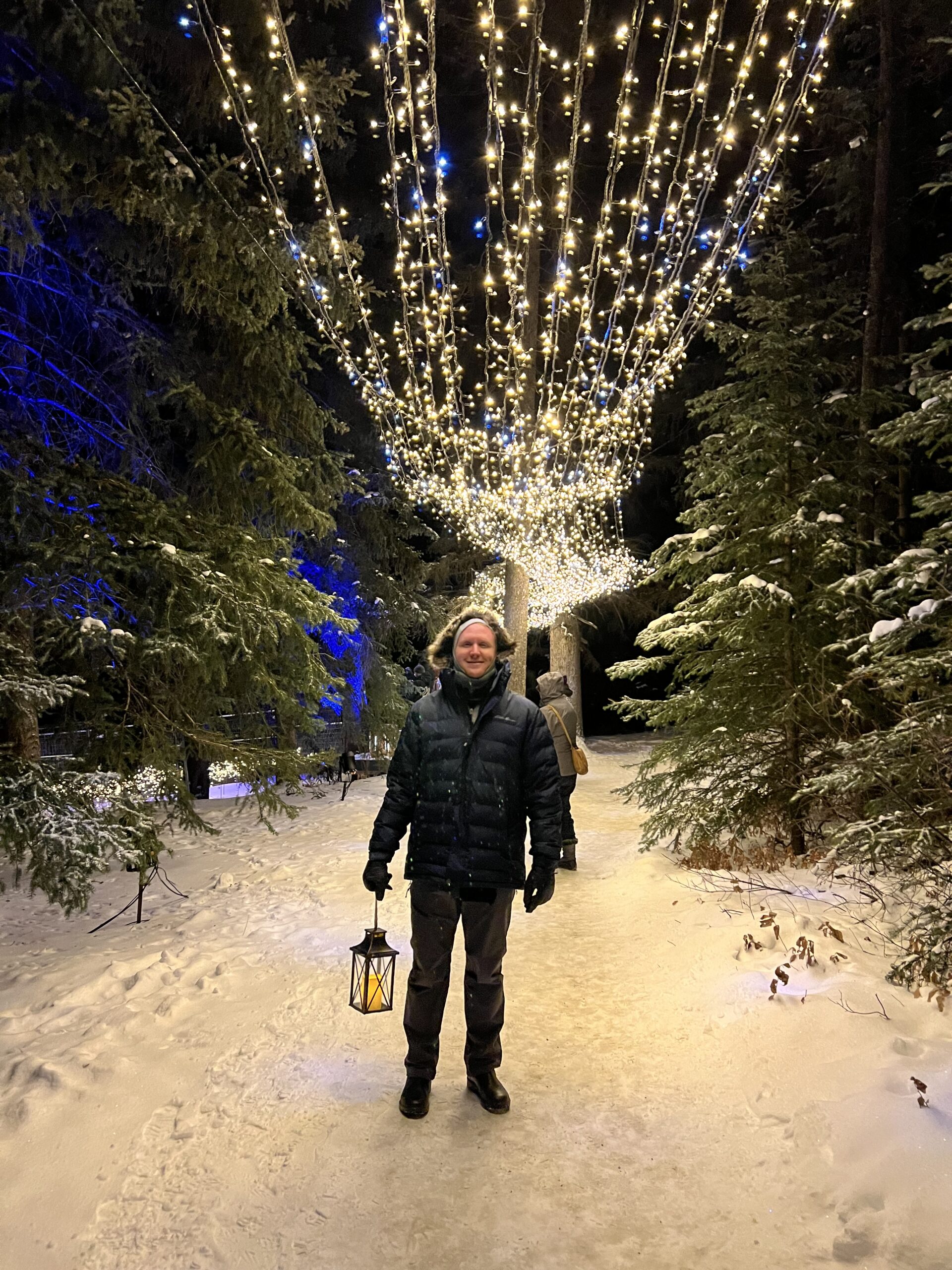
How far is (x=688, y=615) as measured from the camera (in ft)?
26.8

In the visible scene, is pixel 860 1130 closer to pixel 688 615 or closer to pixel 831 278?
pixel 688 615

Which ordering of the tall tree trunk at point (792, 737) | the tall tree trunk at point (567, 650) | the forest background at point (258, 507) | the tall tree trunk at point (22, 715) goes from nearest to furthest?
the forest background at point (258, 507) < the tall tree trunk at point (22, 715) < the tall tree trunk at point (792, 737) < the tall tree trunk at point (567, 650)

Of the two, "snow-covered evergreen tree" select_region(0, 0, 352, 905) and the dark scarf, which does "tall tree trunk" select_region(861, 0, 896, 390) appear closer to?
"snow-covered evergreen tree" select_region(0, 0, 352, 905)

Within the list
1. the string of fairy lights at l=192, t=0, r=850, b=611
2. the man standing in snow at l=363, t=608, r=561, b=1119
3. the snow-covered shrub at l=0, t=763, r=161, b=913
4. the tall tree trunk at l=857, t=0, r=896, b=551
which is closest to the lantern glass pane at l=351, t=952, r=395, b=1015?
the man standing in snow at l=363, t=608, r=561, b=1119

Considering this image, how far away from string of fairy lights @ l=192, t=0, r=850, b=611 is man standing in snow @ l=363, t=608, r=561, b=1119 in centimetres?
421

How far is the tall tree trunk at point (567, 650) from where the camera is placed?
20.9 m

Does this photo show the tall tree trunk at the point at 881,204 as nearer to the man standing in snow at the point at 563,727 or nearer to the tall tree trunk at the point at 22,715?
the man standing in snow at the point at 563,727

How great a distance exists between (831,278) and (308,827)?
12.0 m

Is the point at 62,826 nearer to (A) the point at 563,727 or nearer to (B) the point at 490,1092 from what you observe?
(B) the point at 490,1092

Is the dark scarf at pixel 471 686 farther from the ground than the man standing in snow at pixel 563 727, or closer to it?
farther from the ground

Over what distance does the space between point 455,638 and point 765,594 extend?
415 centimetres

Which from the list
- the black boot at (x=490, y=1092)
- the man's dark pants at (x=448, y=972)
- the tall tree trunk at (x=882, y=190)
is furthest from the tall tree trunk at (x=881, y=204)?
the black boot at (x=490, y=1092)

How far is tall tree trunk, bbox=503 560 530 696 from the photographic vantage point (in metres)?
15.3

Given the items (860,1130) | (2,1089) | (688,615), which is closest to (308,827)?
(688,615)
